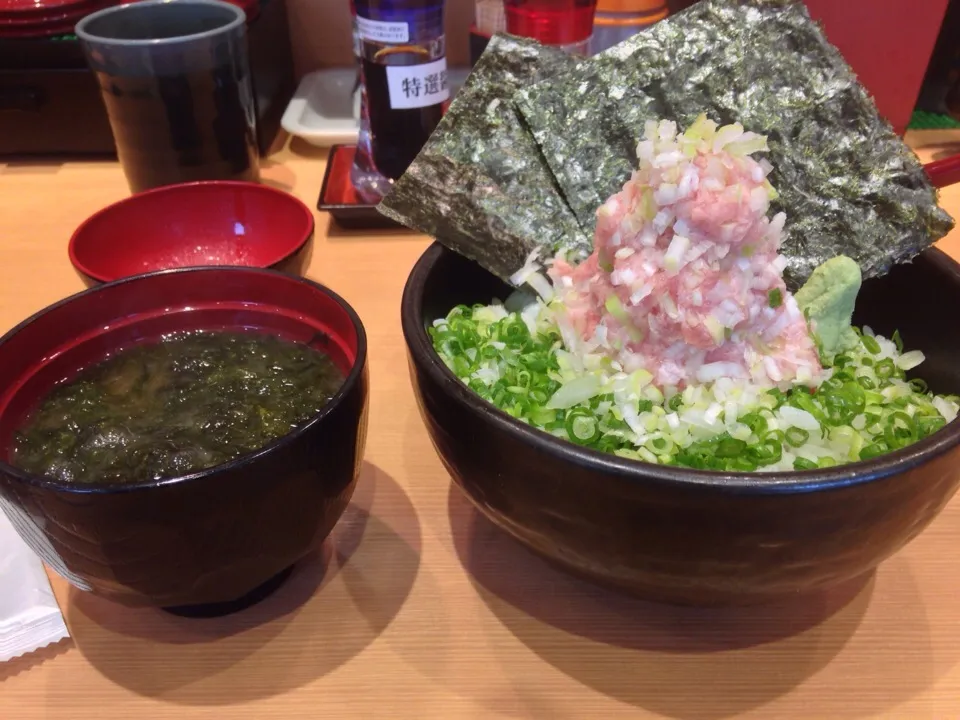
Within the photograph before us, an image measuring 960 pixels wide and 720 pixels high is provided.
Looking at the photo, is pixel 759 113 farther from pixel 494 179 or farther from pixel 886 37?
pixel 886 37

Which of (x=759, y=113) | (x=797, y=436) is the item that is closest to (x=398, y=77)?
(x=759, y=113)

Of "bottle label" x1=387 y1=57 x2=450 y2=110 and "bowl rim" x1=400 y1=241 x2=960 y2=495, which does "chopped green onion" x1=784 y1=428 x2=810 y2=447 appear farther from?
"bottle label" x1=387 y1=57 x2=450 y2=110

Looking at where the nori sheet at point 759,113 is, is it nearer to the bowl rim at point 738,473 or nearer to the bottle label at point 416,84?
the bowl rim at point 738,473

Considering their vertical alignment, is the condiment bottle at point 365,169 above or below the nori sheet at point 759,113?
below

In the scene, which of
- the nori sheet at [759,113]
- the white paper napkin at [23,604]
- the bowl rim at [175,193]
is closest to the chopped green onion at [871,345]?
the nori sheet at [759,113]

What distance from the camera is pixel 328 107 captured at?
1.83 metres

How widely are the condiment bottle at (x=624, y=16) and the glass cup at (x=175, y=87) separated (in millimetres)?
753

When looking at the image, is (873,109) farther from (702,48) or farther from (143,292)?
(143,292)

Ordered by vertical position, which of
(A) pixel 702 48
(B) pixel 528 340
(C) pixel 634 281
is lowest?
(B) pixel 528 340

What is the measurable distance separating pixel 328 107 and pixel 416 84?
20.9 inches

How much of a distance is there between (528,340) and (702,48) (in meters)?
0.40

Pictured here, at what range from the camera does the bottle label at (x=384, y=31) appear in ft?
4.31

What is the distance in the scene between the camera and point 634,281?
0.73 metres

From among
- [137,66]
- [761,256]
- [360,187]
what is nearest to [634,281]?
[761,256]
